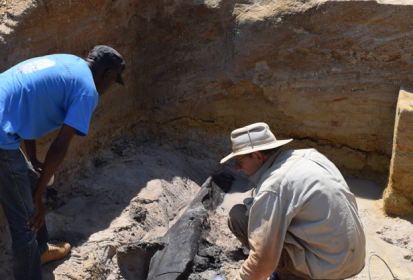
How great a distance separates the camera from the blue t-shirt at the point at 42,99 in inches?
91.6

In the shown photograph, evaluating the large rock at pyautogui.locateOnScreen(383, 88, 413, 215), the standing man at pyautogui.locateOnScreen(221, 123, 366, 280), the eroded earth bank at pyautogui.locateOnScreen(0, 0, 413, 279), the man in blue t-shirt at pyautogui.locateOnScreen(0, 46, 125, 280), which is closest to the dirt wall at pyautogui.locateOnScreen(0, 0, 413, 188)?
the eroded earth bank at pyautogui.locateOnScreen(0, 0, 413, 279)

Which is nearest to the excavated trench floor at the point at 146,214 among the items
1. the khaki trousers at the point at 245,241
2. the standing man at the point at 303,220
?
the khaki trousers at the point at 245,241

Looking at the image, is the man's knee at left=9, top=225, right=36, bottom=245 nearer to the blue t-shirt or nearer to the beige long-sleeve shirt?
the blue t-shirt

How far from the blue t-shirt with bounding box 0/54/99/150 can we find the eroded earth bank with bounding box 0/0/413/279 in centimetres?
120

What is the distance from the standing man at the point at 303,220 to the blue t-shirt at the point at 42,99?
3.36ft

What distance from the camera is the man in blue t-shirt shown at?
234 cm

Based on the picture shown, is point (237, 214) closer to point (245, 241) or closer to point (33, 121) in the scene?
point (245, 241)

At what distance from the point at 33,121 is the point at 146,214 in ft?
5.88

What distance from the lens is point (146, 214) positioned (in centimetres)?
389

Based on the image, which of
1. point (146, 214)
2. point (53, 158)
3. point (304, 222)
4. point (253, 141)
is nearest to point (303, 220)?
point (304, 222)

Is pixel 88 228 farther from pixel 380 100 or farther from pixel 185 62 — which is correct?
pixel 380 100

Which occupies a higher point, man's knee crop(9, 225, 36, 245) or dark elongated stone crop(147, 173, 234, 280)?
man's knee crop(9, 225, 36, 245)

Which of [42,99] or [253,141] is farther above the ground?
[42,99]

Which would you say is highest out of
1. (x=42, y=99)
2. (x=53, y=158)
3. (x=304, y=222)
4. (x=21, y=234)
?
(x=42, y=99)
